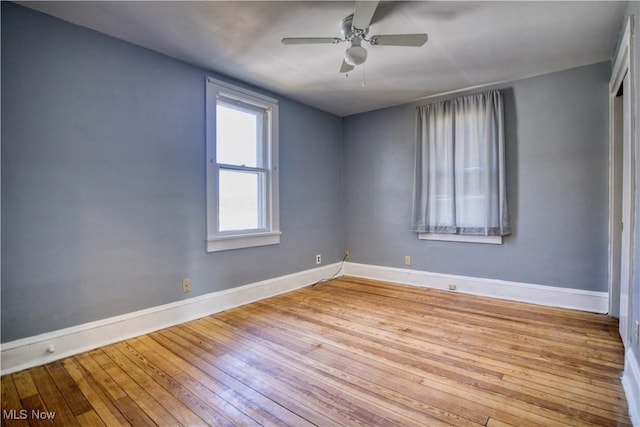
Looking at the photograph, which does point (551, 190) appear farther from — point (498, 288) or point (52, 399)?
point (52, 399)

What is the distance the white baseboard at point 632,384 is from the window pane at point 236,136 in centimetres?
346

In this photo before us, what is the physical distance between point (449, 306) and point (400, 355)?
134 centimetres

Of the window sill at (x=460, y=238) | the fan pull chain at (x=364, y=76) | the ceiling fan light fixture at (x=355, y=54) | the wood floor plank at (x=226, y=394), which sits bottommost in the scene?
the wood floor plank at (x=226, y=394)

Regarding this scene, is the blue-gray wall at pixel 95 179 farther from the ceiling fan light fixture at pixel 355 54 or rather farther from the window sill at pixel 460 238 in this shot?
the window sill at pixel 460 238

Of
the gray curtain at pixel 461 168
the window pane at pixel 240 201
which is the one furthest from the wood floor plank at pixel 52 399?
the gray curtain at pixel 461 168

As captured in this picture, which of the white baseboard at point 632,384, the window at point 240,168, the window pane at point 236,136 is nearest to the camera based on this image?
the white baseboard at point 632,384

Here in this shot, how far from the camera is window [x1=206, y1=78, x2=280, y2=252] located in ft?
10.4

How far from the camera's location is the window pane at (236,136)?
329 cm

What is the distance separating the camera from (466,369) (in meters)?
2.04

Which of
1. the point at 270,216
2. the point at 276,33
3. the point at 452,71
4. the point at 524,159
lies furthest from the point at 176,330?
the point at 524,159

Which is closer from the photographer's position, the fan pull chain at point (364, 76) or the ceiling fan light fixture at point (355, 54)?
the ceiling fan light fixture at point (355, 54)

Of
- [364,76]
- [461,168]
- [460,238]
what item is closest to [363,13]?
[364,76]

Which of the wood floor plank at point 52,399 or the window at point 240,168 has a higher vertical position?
the window at point 240,168

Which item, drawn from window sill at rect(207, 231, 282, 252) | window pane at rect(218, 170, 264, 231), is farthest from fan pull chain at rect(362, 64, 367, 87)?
window sill at rect(207, 231, 282, 252)
